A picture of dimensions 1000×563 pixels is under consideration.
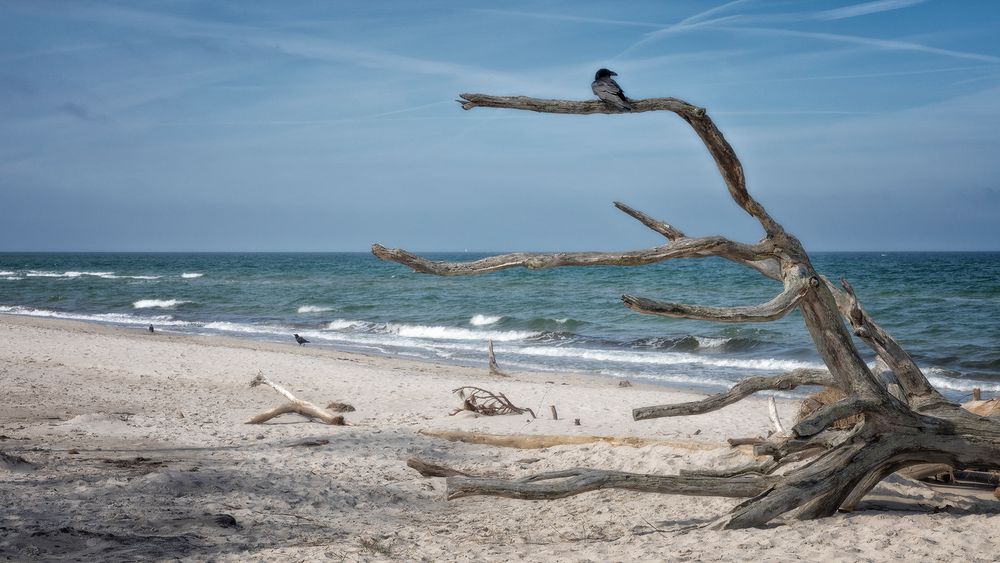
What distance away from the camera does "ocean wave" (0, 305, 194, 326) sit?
88.1 ft

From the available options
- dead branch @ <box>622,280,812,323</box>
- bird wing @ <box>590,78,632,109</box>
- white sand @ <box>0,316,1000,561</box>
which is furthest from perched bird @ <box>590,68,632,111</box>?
white sand @ <box>0,316,1000,561</box>

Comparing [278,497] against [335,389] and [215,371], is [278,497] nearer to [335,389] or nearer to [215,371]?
[335,389]

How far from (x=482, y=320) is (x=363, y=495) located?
61.8 ft

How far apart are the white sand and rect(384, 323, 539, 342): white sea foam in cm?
1050

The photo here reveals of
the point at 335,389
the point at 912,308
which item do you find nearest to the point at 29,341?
the point at 335,389

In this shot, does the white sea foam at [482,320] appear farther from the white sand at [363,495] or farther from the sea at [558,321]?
the white sand at [363,495]

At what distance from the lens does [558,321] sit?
76.5 feet

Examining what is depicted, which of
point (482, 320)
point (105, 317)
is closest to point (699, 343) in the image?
point (482, 320)

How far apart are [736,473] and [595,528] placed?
3.40 ft

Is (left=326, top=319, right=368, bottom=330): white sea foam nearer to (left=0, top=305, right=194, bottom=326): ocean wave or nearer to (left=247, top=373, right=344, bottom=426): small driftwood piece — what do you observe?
(left=0, top=305, right=194, bottom=326): ocean wave

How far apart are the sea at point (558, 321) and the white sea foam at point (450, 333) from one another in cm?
8

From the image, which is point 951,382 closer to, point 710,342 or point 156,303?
point 710,342

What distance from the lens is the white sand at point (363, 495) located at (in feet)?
14.7

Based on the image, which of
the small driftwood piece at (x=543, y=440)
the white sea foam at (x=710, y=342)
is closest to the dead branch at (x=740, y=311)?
the small driftwood piece at (x=543, y=440)
